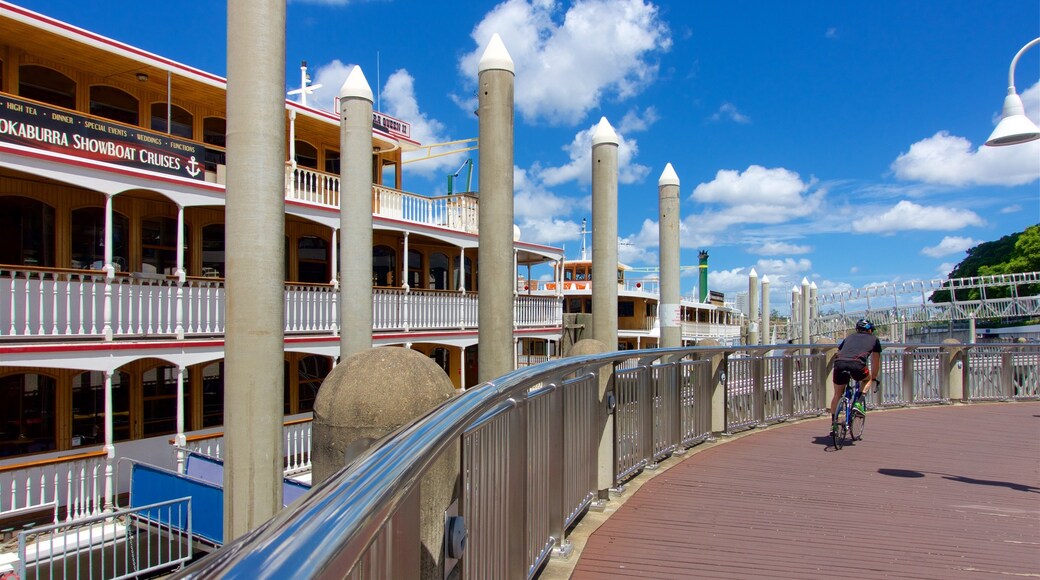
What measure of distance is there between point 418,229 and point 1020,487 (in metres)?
15.3

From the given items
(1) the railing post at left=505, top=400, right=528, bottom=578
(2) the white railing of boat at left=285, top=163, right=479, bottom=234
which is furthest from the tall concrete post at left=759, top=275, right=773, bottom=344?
(1) the railing post at left=505, top=400, right=528, bottom=578

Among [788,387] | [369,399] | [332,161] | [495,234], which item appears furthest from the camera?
[332,161]

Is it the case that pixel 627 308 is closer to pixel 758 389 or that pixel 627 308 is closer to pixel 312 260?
pixel 312 260

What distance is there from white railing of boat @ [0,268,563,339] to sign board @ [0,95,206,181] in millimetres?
2152

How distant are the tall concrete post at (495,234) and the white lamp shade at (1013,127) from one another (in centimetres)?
612

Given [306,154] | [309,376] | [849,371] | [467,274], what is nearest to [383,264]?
[306,154]

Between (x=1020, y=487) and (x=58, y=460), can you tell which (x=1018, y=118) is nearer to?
(x=1020, y=487)

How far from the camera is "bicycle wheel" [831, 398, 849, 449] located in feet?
27.0

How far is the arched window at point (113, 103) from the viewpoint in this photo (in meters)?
14.4

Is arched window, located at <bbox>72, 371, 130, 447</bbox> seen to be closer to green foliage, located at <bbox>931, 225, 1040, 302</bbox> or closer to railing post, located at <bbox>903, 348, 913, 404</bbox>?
railing post, located at <bbox>903, 348, 913, 404</bbox>

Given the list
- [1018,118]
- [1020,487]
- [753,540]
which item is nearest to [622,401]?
[753,540]

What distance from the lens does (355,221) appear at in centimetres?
1223

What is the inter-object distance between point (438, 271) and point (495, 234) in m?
14.1

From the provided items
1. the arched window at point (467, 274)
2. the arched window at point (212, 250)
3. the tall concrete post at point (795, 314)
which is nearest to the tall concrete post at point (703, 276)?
the tall concrete post at point (795, 314)
